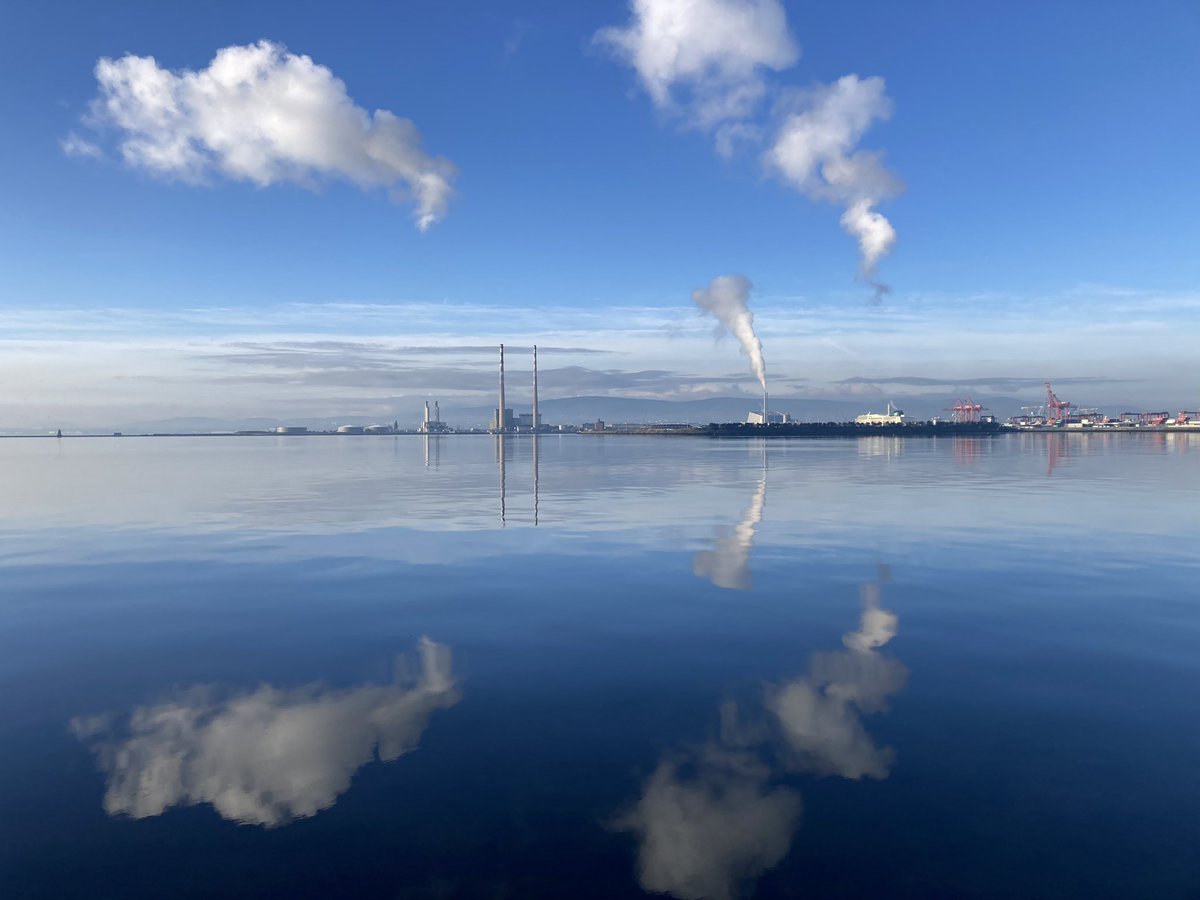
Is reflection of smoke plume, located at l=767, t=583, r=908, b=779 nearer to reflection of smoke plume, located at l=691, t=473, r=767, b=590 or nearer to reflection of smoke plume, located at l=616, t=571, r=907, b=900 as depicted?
reflection of smoke plume, located at l=616, t=571, r=907, b=900

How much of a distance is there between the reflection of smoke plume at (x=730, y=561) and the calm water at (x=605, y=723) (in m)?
0.21

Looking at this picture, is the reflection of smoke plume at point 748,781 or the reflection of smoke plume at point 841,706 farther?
the reflection of smoke plume at point 841,706

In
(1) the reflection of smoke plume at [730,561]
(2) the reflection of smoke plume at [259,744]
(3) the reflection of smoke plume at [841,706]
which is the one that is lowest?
(2) the reflection of smoke plume at [259,744]

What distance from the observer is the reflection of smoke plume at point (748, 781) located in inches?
265

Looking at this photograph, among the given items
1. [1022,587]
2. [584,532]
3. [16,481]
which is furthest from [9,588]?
[16,481]

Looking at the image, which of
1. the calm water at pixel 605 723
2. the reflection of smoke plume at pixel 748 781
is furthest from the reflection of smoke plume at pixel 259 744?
the reflection of smoke plume at pixel 748 781

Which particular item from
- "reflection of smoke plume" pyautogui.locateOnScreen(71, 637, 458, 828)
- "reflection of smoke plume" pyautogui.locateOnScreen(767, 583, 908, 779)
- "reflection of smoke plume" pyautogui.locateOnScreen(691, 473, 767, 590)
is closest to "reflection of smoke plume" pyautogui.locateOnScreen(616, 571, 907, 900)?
"reflection of smoke plume" pyautogui.locateOnScreen(767, 583, 908, 779)

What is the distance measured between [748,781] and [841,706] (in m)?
2.59

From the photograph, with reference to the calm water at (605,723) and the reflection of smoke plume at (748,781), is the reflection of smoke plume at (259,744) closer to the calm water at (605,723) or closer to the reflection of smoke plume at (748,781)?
the calm water at (605,723)

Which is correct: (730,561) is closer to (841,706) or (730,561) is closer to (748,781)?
(841,706)

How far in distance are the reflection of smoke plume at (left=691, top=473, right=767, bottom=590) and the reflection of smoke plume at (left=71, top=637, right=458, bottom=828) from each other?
854 centimetres

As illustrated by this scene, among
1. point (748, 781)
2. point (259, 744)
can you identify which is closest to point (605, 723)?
point (748, 781)

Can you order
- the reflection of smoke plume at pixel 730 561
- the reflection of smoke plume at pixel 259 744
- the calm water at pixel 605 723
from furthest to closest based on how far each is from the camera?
the reflection of smoke plume at pixel 730 561 → the reflection of smoke plume at pixel 259 744 → the calm water at pixel 605 723

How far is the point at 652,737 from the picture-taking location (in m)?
9.15
